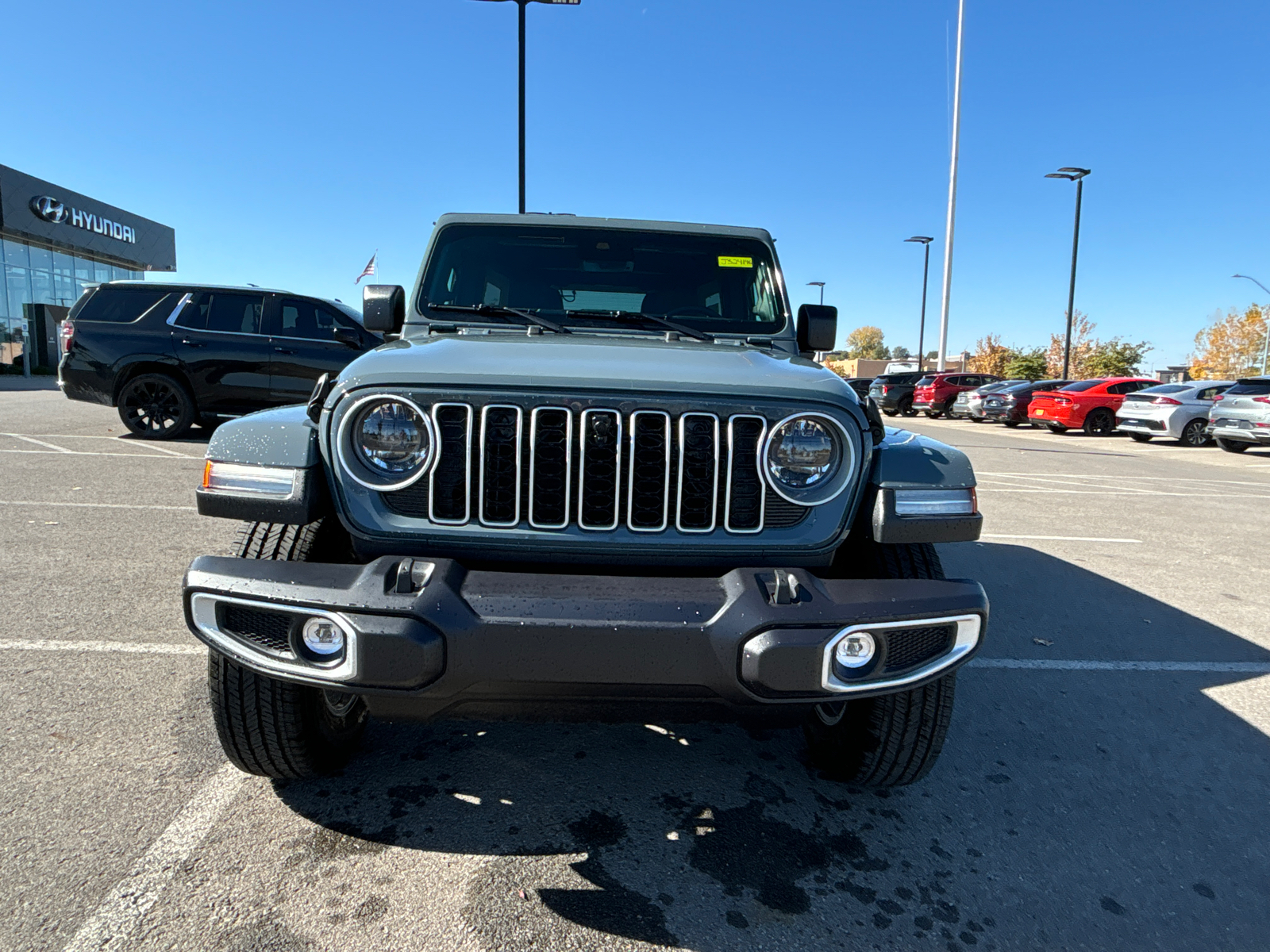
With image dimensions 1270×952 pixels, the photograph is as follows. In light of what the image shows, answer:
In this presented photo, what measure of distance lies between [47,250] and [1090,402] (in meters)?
35.9

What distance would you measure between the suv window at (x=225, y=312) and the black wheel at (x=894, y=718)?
938 centimetres

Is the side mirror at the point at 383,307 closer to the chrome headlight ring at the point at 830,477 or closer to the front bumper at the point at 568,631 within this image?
the front bumper at the point at 568,631

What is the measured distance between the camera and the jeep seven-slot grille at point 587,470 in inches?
79.6

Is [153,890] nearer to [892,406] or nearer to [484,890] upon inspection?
[484,890]

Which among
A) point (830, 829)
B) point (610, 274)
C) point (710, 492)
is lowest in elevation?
point (830, 829)

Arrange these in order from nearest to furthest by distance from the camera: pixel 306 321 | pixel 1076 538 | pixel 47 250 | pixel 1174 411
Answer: pixel 1076 538 → pixel 306 321 → pixel 1174 411 → pixel 47 250

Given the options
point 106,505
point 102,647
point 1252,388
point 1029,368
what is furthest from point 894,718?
point 1029,368

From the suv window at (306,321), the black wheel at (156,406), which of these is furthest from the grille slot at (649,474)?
the black wheel at (156,406)

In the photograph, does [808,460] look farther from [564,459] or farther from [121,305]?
[121,305]

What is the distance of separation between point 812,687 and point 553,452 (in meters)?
0.85

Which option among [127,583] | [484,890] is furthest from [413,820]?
Answer: [127,583]

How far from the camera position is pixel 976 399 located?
23.3 metres

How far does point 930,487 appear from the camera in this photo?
2.13m

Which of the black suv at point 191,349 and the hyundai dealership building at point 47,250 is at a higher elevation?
the hyundai dealership building at point 47,250
